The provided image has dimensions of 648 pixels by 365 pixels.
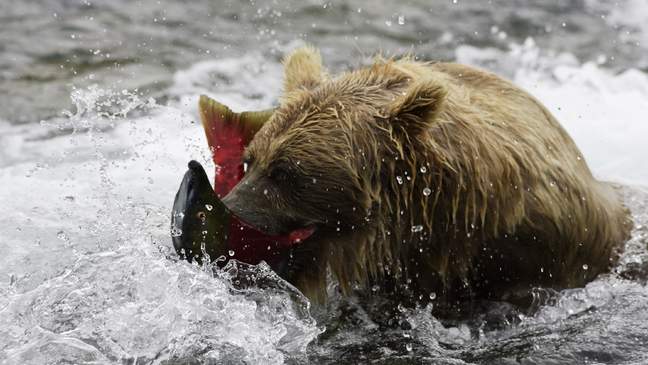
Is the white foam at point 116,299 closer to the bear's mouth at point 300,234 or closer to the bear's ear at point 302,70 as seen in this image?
the bear's mouth at point 300,234

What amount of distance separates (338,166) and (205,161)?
1121 mm

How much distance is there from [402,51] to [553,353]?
4557 millimetres

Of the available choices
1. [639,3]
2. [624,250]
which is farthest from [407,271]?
[639,3]

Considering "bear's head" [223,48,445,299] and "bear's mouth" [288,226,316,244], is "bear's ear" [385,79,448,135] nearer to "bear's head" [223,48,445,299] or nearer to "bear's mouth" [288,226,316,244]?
"bear's head" [223,48,445,299]

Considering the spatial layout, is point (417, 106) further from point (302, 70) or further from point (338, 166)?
point (302, 70)

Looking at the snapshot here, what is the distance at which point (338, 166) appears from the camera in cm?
404

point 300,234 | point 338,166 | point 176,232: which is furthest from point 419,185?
point 176,232

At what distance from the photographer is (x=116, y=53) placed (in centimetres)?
830

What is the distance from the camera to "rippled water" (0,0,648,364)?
4.16 metres

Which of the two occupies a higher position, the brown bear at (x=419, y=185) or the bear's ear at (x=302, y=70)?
the bear's ear at (x=302, y=70)

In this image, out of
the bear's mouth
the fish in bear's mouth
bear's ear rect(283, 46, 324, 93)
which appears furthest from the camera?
bear's ear rect(283, 46, 324, 93)

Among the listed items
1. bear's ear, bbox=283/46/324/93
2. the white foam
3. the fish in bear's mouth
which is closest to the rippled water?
the white foam

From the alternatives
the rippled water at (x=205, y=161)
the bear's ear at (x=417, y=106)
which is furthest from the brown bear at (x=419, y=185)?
the rippled water at (x=205, y=161)

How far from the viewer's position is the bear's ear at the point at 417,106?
3916 millimetres
